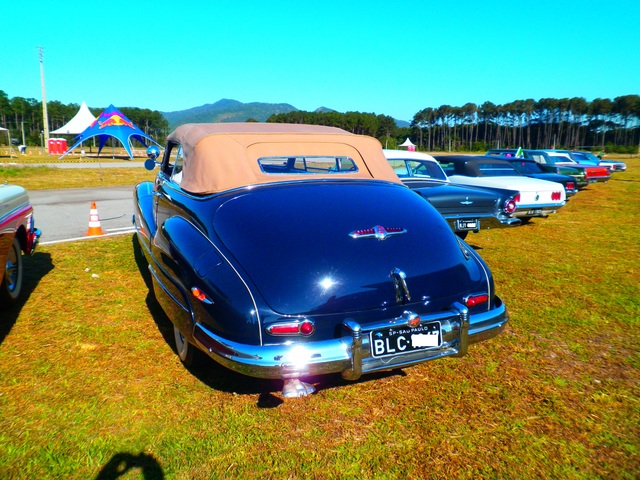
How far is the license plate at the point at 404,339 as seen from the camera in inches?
102

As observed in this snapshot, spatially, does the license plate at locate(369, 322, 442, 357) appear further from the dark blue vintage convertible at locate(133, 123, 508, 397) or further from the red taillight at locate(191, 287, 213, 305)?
the red taillight at locate(191, 287, 213, 305)

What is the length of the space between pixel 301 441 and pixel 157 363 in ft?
4.59

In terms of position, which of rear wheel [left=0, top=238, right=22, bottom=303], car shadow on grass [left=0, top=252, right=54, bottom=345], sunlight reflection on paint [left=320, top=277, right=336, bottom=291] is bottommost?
car shadow on grass [left=0, top=252, right=54, bottom=345]

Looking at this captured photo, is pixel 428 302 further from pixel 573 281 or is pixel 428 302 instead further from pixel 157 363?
pixel 573 281

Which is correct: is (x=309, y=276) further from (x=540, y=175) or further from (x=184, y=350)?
(x=540, y=175)

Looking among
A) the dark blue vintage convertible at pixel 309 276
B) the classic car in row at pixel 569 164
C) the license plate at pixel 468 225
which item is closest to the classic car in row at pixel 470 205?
the license plate at pixel 468 225

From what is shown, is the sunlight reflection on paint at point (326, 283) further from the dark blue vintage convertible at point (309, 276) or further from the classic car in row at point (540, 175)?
the classic car in row at point (540, 175)

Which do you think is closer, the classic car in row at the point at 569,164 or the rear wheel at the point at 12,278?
the rear wheel at the point at 12,278

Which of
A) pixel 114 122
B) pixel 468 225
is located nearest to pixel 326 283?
pixel 468 225

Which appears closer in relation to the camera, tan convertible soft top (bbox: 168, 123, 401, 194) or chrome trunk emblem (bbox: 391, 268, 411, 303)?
chrome trunk emblem (bbox: 391, 268, 411, 303)

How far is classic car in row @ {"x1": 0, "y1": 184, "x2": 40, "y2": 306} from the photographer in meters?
3.85

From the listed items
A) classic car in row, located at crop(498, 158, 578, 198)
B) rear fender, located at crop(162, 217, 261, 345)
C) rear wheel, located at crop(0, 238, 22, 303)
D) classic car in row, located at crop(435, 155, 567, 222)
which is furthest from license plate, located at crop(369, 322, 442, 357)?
classic car in row, located at crop(498, 158, 578, 198)

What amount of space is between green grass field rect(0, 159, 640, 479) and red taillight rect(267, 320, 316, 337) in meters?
0.62

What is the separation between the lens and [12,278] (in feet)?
14.5
